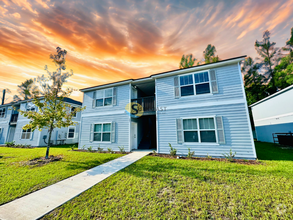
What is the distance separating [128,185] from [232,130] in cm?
675

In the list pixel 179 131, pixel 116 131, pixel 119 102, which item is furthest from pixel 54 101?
pixel 179 131

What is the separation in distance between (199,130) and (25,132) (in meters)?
21.8

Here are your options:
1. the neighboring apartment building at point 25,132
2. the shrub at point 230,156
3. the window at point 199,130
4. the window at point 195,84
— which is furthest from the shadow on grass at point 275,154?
the neighboring apartment building at point 25,132

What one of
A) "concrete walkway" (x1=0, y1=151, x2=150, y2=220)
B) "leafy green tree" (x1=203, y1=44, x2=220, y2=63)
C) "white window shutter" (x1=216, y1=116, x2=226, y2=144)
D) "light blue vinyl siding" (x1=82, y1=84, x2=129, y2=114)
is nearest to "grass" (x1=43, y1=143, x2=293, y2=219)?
"concrete walkway" (x1=0, y1=151, x2=150, y2=220)

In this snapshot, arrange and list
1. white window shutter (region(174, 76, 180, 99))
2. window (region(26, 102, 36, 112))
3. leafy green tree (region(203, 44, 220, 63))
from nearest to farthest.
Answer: white window shutter (region(174, 76, 180, 99))
window (region(26, 102, 36, 112))
leafy green tree (region(203, 44, 220, 63))

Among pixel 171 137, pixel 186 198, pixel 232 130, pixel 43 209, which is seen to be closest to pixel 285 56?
pixel 232 130

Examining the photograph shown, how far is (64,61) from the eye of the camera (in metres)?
9.38

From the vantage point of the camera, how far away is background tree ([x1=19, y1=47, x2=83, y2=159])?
7.72 metres

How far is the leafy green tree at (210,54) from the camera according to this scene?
70.9 feet

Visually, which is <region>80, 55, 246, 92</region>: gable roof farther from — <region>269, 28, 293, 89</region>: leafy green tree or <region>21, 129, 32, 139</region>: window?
<region>269, 28, 293, 89</region>: leafy green tree

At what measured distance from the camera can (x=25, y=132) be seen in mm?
15945

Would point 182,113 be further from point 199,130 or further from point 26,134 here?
point 26,134

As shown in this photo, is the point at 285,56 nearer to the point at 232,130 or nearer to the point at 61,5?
the point at 232,130

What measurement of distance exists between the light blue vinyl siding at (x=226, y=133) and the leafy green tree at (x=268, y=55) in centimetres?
2080
